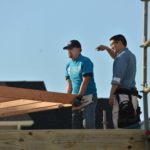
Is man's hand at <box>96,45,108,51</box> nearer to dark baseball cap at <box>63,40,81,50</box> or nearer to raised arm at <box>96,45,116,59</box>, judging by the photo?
raised arm at <box>96,45,116,59</box>

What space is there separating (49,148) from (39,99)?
3.85ft

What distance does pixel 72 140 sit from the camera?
4840mm

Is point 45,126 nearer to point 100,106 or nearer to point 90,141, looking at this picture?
point 100,106

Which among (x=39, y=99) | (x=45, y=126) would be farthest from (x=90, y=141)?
(x=45, y=126)

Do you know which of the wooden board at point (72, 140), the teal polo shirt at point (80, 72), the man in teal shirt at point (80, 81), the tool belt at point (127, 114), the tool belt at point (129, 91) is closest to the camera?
the wooden board at point (72, 140)

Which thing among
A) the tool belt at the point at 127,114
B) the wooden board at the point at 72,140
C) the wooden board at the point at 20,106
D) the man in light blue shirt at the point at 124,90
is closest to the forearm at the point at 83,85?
the wooden board at the point at 20,106

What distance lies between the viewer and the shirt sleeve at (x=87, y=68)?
23.0 ft

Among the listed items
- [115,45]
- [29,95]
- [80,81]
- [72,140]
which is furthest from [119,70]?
[72,140]

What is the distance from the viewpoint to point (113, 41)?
263 inches

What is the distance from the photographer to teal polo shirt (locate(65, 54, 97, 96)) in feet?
23.1

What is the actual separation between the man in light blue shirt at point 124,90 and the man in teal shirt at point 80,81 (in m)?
0.59

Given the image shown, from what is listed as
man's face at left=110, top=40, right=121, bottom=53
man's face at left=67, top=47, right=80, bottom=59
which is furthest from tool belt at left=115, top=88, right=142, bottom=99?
man's face at left=67, top=47, right=80, bottom=59

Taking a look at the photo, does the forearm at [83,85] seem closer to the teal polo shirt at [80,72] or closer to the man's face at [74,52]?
the teal polo shirt at [80,72]

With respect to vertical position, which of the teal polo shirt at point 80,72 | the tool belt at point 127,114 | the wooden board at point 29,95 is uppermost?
the teal polo shirt at point 80,72
